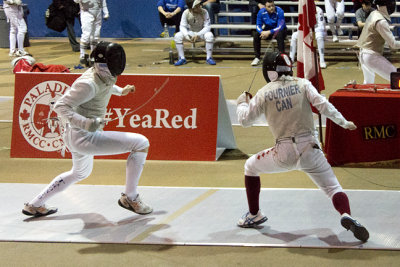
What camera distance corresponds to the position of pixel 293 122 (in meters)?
5.00

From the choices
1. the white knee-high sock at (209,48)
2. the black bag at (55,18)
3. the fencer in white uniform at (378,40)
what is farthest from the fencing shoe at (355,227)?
the black bag at (55,18)

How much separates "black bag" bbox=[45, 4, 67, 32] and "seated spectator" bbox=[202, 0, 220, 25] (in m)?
4.13

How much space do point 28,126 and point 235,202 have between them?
9.86ft

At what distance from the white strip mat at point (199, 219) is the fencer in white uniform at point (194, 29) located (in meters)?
8.42

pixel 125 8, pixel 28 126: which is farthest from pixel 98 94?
pixel 125 8

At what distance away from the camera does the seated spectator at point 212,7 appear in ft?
51.7

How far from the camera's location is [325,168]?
504 cm

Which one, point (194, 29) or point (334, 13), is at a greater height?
point (334, 13)

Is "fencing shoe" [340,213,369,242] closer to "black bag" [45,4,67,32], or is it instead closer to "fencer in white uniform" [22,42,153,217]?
"fencer in white uniform" [22,42,153,217]

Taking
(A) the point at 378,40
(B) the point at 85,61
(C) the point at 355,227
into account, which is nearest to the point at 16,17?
(B) the point at 85,61

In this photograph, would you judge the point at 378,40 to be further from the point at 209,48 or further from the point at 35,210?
the point at 209,48

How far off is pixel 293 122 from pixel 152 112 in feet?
9.65

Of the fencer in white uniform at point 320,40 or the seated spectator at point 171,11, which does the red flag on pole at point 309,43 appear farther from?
the seated spectator at point 171,11

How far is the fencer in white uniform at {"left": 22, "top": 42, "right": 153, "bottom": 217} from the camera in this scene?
17.1ft
